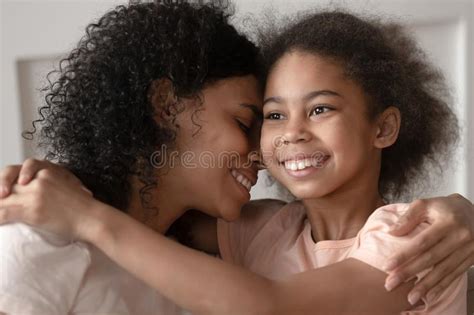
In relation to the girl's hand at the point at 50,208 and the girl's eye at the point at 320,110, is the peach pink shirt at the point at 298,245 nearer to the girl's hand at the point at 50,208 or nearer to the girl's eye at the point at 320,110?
the girl's eye at the point at 320,110

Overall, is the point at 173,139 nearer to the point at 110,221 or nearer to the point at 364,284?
the point at 110,221

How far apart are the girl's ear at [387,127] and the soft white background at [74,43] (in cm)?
64

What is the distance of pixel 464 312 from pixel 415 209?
0.22 meters

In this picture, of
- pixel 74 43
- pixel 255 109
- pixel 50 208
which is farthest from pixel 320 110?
pixel 74 43

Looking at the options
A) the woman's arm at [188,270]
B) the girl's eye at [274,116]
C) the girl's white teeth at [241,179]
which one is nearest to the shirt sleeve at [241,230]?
the girl's white teeth at [241,179]

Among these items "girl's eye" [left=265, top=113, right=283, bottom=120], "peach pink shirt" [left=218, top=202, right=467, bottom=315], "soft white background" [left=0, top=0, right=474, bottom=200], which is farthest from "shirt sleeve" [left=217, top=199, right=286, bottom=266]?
"soft white background" [left=0, top=0, right=474, bottom=200]

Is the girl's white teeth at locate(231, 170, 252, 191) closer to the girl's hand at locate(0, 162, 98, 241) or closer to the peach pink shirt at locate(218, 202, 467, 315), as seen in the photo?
the peach pink shirt at locate(218, 202, 467, 315)

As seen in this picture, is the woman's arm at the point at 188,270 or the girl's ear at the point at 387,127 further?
the girl's ear at the point at 387,127

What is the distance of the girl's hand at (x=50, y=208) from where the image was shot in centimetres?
109

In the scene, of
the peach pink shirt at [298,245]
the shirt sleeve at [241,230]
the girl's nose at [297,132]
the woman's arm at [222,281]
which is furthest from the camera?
the shirt sleeve at [241,230]

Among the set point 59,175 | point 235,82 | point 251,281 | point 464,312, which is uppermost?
point 235,82

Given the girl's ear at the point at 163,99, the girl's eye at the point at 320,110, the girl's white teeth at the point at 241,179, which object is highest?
the girl's ear at the point at 163,99

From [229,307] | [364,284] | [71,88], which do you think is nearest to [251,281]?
[229,307]

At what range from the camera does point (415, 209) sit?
3.74ft
